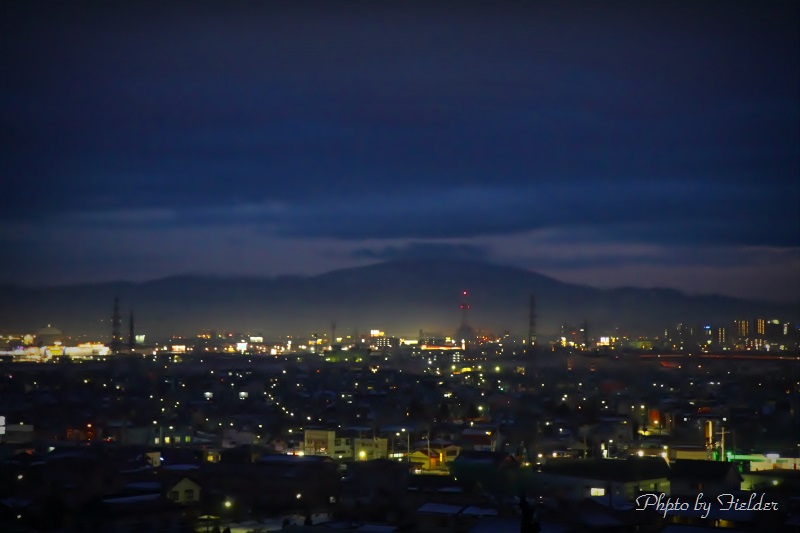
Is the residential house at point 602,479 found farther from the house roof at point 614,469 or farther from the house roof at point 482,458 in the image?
the house roof at point 482,458

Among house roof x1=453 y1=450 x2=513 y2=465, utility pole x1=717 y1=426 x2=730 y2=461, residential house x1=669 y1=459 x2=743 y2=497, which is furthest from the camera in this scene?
utility pole x1=717 y1=426 x2=730 y2=461

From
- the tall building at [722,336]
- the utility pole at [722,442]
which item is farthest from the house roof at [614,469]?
the tall building at [722,336]

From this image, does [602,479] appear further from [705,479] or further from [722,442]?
[722,442]

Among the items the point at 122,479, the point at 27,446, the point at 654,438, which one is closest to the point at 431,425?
the point at 654,438

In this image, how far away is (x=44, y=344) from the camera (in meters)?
42.9

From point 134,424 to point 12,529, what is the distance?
989cm

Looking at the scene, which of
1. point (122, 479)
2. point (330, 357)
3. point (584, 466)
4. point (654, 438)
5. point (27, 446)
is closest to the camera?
point (122, 479)

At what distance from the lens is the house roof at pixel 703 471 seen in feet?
24.3

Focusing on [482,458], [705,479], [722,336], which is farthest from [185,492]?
[722,336]

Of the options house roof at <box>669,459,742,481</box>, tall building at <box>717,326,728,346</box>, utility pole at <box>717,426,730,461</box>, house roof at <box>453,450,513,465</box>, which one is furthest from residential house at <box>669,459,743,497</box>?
tall building at <box>717,326,728,346</box>

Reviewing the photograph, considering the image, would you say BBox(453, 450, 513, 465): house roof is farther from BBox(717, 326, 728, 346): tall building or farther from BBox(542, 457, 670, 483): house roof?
BBox(717, 326, 728, 346): tall building

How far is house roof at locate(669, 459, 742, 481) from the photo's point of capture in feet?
24.3

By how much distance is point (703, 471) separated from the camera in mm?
7547

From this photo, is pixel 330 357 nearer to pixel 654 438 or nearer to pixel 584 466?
pixel 654 438
